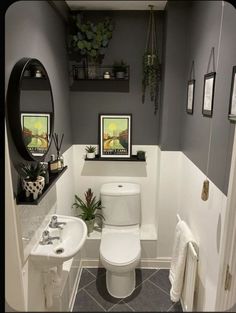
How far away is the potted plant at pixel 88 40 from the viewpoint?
0.73 meters

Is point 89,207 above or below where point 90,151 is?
below

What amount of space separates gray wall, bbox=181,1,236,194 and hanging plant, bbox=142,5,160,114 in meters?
0.12

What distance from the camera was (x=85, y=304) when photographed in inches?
31.1

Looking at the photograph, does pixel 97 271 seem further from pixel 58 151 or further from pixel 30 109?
pixel 30 109

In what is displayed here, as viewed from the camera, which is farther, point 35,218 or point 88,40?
point 35,218

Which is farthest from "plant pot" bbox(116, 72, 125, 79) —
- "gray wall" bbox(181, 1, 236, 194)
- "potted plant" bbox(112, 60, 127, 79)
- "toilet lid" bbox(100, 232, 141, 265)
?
"toilet lid" bbox(100, 232, 141, 265)

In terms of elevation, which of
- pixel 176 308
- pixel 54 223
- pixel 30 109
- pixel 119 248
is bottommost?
pixel 119 248

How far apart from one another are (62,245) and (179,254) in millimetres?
539

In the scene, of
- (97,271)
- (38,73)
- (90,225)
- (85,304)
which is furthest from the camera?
(97,271)

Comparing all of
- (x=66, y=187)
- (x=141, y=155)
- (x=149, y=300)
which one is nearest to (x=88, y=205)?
(x=66, y=187)

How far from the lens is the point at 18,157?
0.92 metres

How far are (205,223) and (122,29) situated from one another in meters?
0.87

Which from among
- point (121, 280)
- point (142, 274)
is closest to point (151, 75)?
point (142, 274)

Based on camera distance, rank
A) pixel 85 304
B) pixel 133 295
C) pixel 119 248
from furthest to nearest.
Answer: pixel 119 248 < pixel 133 295 < pixel 85 304
